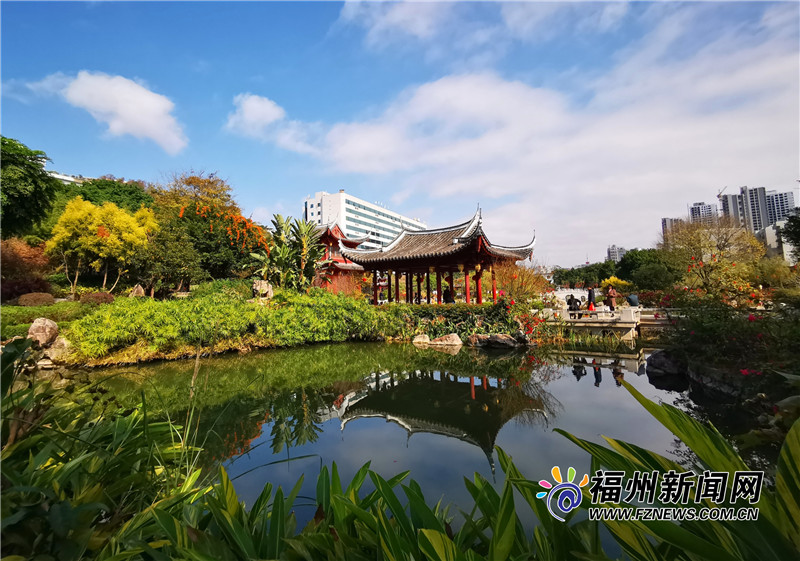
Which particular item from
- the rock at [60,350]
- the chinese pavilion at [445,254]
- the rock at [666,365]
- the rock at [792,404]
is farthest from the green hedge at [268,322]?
the rock at [792,404]

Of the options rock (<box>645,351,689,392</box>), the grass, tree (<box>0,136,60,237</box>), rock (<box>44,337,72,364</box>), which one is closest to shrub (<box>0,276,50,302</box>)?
tree (<box>0,136,60,237</box>)

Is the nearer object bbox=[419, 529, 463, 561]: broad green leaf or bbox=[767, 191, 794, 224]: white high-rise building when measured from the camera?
bbox=[419, 529, 463, 561]: broad green leaf

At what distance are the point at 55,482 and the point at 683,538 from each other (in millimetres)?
1649

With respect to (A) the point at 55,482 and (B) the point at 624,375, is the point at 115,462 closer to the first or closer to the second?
(A) the point at 55,482

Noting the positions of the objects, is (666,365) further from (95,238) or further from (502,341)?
(95,238)

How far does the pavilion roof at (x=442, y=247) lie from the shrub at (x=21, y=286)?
14.2 m

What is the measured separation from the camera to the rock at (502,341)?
10.5 metres

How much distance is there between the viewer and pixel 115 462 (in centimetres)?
143

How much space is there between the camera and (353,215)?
65.1 m

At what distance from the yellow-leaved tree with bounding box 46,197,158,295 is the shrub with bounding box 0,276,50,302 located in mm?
1140

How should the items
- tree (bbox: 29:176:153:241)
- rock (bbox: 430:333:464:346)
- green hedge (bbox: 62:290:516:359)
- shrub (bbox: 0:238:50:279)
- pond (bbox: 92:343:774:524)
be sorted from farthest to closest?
tree (bbox: 29:176:153:241) → shrub (bbox: 0:238:50:279) → rock (bbox: 430:333:464:346) → green hedge (bbox: 62:290:516:359) → pond (bbox: 92:343:774:524)

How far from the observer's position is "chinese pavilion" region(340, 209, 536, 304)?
11789mm

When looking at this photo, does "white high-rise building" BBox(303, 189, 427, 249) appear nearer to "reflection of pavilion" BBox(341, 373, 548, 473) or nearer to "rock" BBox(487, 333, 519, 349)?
"rock" BBox(487, 333, 519, 349)

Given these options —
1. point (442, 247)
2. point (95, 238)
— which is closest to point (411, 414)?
point (442, 247)
